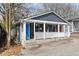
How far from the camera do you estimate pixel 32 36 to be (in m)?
21.4

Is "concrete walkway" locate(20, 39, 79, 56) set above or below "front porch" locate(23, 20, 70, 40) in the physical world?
below

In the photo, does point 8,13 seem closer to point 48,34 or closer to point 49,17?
point 48,34

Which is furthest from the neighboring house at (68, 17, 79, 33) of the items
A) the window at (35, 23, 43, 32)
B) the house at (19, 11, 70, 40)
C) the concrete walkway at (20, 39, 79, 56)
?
the concrete walkway at (20, 39, 79, 56)

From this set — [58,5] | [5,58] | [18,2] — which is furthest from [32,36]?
[58,5]

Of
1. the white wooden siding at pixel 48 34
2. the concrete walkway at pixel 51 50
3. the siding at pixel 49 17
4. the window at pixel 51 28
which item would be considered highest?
the siding at pixel 49 17

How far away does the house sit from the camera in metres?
19.8

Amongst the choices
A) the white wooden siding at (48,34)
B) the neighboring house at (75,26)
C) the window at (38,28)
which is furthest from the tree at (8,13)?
the neighboring house at (75,26)

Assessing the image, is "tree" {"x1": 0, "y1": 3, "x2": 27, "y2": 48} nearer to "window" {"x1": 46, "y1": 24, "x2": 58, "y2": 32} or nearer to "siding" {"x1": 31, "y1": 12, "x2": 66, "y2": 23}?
"siding" {"x1": 31, "y1": 12, "x2": 66, "y2": 23}

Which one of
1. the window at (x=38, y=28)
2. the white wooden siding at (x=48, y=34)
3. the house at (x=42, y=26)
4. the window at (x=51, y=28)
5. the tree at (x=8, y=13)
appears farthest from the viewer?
the window at (x=51, y=28)

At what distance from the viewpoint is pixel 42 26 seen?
Answer: 74.0ft

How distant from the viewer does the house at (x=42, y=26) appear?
1981 centimetres

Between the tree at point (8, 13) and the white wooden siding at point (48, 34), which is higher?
the tree at point (8, 13)

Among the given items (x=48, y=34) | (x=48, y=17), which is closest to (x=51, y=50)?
(x=48, y=34)

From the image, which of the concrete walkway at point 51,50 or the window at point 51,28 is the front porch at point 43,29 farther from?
the concrete walkway at point 51,50
